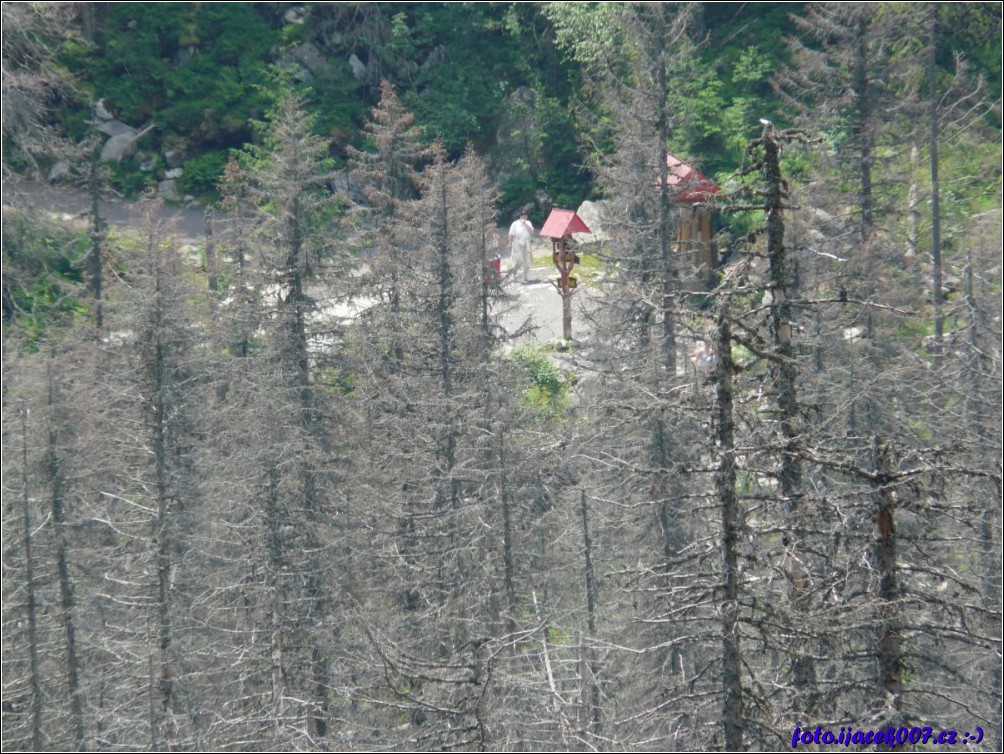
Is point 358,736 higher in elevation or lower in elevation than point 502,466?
lower

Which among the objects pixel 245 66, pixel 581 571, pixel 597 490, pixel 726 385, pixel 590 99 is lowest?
pixel 581 571

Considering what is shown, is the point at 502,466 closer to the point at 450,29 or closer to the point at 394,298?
the point at 394,298

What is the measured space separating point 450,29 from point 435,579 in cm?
2128

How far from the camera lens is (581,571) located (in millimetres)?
18672

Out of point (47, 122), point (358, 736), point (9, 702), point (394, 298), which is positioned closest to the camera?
point (358, 736)

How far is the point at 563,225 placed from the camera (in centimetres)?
Result: 2530

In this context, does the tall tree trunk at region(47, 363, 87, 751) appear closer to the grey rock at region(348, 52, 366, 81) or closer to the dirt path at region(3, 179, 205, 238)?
the dirt path at region(3, 179, 205, 238)

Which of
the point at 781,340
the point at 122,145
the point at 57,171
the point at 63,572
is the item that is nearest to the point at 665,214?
the point at 781,340

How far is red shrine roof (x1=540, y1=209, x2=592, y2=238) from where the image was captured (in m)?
25.1

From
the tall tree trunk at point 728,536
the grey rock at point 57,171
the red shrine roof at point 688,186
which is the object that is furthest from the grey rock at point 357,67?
the tall tree trunk at point 728,536

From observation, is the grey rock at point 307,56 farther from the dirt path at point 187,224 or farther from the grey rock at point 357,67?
the dirt path at point 187,224

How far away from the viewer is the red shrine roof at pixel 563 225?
25.1 m

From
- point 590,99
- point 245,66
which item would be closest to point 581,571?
point 590,99

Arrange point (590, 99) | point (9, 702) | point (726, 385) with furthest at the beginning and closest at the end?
1. point (590, 99)
2. point (9, 702)
3. point (726, 385)
